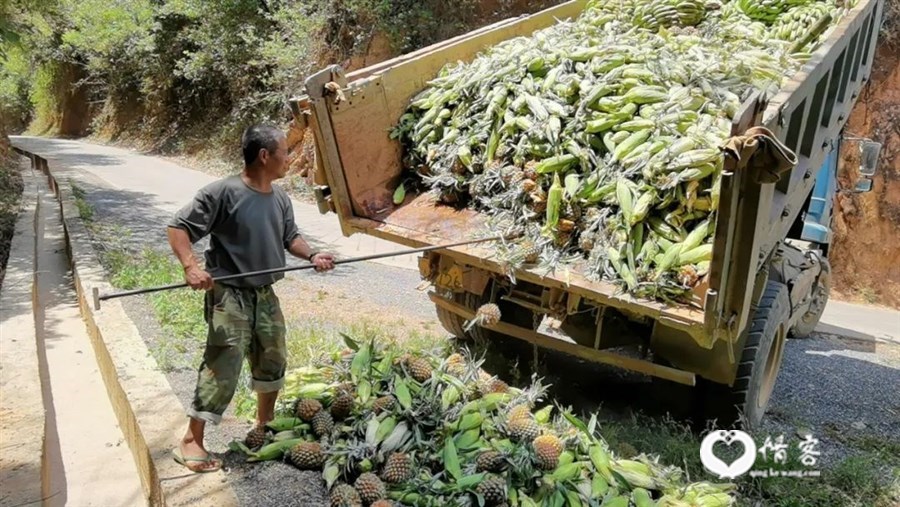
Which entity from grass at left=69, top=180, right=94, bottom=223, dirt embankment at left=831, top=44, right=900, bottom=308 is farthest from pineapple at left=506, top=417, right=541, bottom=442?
dirt embankment at left=831, top=44, right=900, bottom=308

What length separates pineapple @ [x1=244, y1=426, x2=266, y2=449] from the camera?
3.33 metres

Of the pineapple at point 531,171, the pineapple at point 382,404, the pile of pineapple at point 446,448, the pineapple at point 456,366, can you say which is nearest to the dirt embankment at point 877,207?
the pineapple at point 531,171

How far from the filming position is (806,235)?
6.57 m

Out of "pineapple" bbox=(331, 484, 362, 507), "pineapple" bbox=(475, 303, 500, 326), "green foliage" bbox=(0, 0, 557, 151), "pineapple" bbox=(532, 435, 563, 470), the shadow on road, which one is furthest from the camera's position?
"green foliage" bbox=(0, 0, 557, 151)

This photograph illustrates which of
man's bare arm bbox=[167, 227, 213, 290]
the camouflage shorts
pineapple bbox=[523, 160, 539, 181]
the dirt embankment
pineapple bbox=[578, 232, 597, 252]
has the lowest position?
the dirt embankment

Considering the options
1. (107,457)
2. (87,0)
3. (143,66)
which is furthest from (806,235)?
(87,0)

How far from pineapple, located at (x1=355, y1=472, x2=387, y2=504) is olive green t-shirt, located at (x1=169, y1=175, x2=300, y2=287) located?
1016 mm

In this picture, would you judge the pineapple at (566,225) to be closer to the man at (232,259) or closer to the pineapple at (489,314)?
the pineapple at (489,314)

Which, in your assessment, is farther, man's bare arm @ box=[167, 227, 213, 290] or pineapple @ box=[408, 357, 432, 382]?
pineapple @ box=[408, 357, 432, 382]

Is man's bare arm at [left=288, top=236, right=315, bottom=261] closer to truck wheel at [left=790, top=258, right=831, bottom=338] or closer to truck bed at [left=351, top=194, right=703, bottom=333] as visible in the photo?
truck bed at [left=351, top=194, right=703, bottom=333]

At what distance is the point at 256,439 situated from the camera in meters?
3.34

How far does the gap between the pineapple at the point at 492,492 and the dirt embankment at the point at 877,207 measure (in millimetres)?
11266

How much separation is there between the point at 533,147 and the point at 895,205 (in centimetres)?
1077

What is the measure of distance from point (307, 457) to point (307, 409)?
1.18 feet
